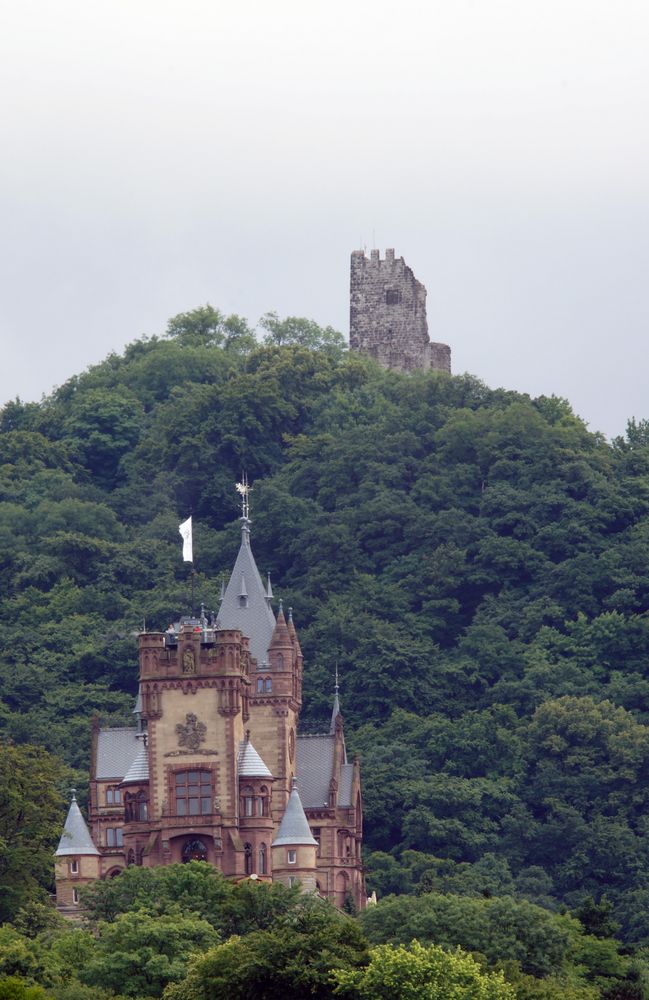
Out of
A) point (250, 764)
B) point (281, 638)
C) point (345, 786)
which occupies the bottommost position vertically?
point (250, 764)

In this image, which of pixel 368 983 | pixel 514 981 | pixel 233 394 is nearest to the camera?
pixel 368 983

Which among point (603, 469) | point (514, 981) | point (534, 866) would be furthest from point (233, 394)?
point (514, 981)

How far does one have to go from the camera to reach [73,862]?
421ft

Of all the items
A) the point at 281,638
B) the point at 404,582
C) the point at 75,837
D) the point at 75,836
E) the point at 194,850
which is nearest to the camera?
the point at 194,850

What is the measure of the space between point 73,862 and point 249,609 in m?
14.0

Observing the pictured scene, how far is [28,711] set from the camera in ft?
504

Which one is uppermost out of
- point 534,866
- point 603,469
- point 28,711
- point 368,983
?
point 603,469

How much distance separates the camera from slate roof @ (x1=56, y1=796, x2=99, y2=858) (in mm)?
128125

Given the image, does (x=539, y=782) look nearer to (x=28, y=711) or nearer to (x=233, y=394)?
(x=28, y=711)

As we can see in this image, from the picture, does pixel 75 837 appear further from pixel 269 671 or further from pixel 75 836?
pixel 269 671

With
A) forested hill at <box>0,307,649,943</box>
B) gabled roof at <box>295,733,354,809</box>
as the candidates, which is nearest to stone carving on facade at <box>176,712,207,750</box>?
gabled roof at <box>295,733,354,809</box>

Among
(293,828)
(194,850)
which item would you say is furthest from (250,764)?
(194,850)

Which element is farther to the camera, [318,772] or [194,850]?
[318,772]

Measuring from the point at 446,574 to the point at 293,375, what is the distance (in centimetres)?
2695
